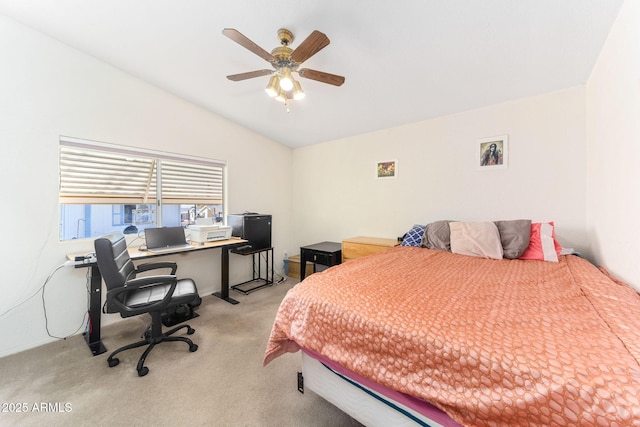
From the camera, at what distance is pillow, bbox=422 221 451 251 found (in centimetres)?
257

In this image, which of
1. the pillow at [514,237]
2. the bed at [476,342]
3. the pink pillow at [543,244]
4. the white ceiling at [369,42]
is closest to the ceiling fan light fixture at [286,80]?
the white ceiling at [369,42]

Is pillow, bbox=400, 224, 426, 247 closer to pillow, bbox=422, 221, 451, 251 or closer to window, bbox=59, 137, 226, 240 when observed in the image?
pillow, bbox=422, 221, 451, 251

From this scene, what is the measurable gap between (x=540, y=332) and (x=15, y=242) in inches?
145

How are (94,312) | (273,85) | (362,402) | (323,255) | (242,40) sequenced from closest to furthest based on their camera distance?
(362,402) → (242,40) → (273,85) → (94,312) → (323,255)

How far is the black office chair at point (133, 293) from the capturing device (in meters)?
1.76

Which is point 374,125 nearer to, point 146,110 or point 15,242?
point 146,110

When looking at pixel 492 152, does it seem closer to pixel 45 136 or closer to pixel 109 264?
pixel 109 264

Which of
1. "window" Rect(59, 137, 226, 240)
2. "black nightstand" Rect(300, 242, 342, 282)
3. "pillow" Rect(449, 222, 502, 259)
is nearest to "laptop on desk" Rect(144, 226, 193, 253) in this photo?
"window" Rect(59, 137, 226, 240)

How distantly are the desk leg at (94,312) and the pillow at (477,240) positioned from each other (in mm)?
3347

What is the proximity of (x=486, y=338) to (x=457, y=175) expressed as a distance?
2469 millimetres

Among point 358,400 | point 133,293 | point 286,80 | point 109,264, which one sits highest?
point 286,80

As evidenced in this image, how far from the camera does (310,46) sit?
164 centimetres

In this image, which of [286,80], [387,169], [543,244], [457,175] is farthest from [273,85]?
[543,244]

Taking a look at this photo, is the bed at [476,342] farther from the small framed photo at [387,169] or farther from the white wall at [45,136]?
the white wall at [45,136]
